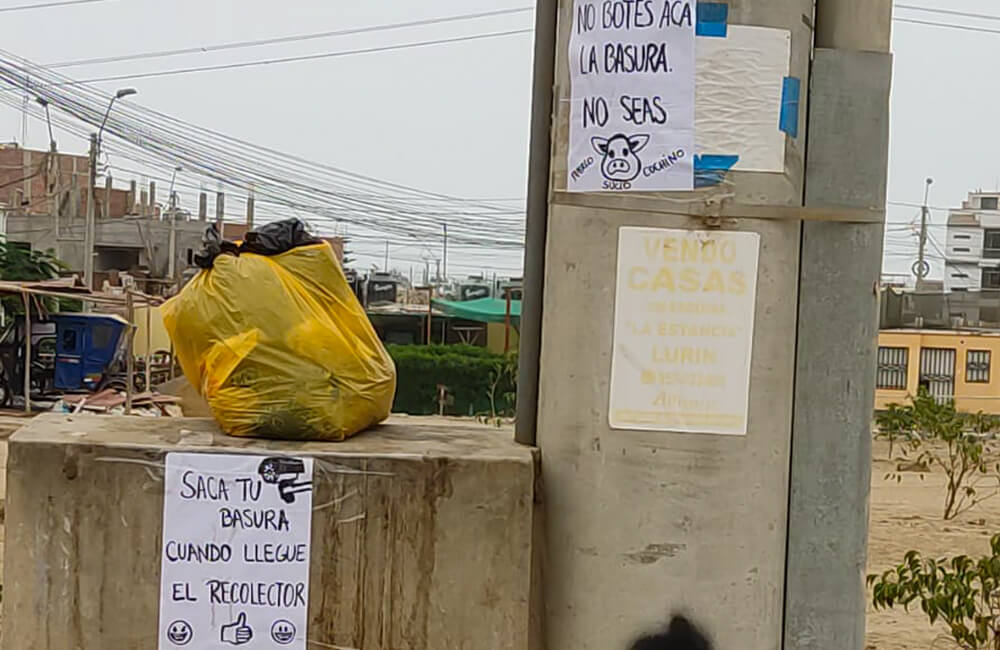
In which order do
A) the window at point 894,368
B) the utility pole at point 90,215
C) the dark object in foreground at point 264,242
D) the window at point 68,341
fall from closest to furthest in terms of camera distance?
the dark object in foreground at point 264,242
the window at point 68,341
the window at point 894,368
the utility pole at point 90,215

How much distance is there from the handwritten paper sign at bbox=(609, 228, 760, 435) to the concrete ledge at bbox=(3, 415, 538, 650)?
0.30m

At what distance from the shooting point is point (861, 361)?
2414mm

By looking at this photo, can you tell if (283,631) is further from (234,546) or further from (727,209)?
(727,209)

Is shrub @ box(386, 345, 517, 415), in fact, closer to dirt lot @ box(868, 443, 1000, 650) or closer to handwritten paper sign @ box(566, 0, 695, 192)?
dirt lot @ box(868, 443, 1000, 650)

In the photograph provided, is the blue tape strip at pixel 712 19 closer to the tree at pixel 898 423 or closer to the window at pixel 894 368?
the tree at pixel 898 423

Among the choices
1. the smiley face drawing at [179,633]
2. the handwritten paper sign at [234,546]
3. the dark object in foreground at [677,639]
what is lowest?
the smiley face drawing at [179,633]

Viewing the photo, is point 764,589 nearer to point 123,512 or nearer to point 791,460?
point 791,460

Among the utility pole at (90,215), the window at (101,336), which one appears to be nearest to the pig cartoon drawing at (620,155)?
the window at (101,336)

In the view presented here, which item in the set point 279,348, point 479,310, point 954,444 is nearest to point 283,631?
point 279,348

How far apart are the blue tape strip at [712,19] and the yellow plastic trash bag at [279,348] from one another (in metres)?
0.96

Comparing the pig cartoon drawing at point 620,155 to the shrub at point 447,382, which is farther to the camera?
the shrub at point 447,382

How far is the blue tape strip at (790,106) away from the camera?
93.7 inches

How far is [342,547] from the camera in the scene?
7.83 ft

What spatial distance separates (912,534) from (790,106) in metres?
9.45
